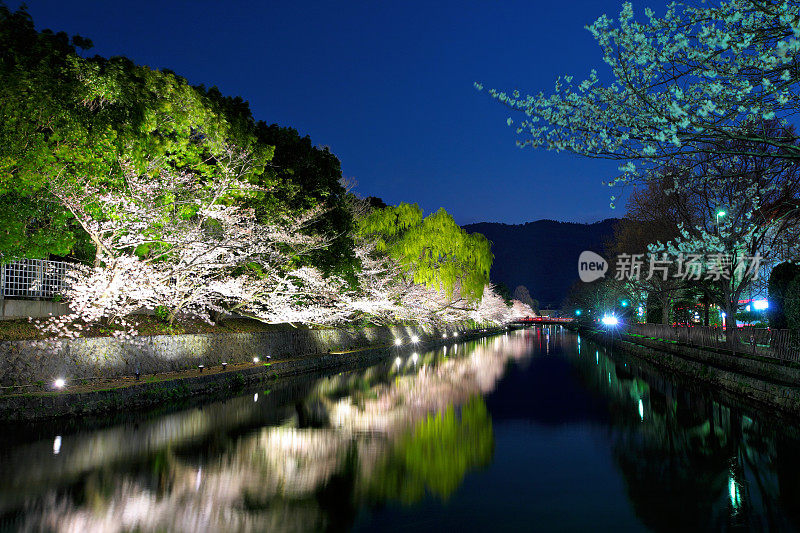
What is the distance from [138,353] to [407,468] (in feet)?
41.1

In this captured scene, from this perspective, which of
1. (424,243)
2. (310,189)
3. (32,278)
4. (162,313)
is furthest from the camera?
(424,243)

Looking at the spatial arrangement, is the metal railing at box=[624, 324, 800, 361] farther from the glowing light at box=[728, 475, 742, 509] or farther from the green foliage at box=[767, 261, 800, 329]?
the glowing light at box=[728, 475, 742, 509]

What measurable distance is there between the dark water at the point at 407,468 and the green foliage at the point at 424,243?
27719mm

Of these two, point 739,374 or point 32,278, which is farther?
point 32,278

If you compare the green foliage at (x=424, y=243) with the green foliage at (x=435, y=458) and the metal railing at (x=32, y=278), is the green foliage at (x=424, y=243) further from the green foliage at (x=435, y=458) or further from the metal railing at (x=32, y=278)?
the green foliage at (x=435, y=458)

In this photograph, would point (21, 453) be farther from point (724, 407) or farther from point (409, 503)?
point (724, 407)

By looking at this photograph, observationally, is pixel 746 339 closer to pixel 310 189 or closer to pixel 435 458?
pixel 435 458

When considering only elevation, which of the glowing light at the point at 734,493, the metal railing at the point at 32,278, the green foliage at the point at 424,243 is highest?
the green foliage at the point at 424,243

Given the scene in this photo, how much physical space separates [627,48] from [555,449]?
6937mm

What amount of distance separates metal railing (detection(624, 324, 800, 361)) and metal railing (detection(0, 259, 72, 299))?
2157 cm

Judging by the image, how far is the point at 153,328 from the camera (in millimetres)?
20703

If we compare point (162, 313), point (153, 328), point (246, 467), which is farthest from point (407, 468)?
point (162, 313)

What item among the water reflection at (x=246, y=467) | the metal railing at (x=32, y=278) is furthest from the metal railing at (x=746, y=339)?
the metal railing at (x=32, y=278)

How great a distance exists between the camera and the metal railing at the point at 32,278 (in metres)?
18.0
